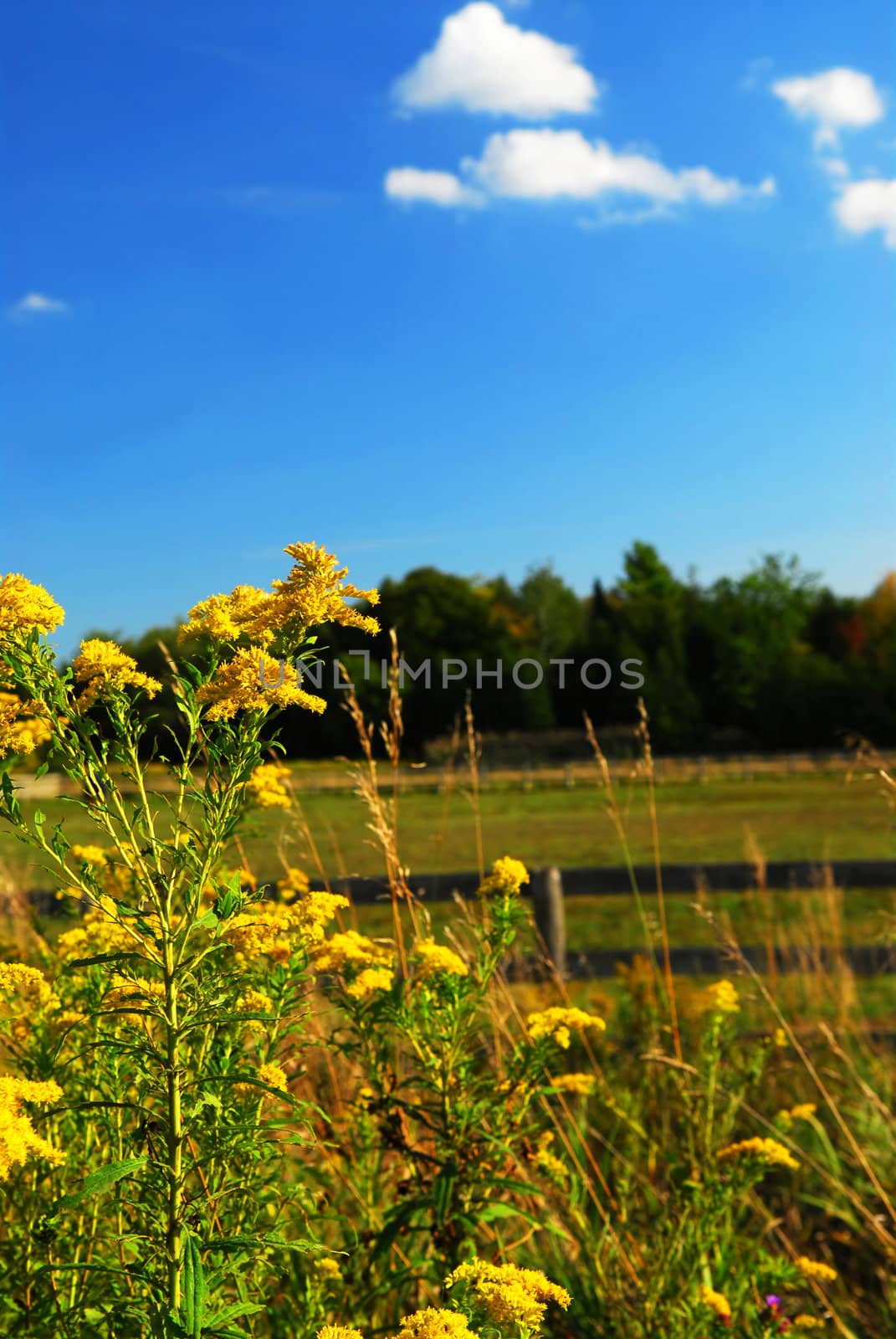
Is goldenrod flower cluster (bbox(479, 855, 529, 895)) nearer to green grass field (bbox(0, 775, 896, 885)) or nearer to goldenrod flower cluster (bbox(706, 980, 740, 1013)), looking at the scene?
goldenrod flower cluster (bbox(706, 980, 740, 1013))

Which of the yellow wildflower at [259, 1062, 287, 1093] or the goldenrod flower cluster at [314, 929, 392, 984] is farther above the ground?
the goldenrod flower cluster at [314, 929, 392, 984]

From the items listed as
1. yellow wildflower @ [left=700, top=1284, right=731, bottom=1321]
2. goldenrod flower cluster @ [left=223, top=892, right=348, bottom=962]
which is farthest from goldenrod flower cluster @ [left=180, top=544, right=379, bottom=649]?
yellow wildflower @ [left=700, top=1284, right=731, bottom=1321]

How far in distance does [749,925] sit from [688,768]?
2933cm

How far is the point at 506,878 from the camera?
213 cm

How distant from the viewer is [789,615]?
50.5m

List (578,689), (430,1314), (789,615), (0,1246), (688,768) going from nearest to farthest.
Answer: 1. (430,1314)
2. (0,1246)
3. (688,768)
4. (578,689)
5. (789,615)

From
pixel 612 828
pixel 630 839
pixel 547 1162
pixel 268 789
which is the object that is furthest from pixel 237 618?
pixel 612 828

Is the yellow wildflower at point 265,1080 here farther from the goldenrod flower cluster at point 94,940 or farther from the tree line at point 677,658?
the tree line at point 677,658

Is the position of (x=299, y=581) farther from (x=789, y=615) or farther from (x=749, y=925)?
(x=789, y=615)

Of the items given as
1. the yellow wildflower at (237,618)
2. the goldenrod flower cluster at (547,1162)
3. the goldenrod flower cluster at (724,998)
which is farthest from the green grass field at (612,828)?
the yellow wildflower at (237,618)

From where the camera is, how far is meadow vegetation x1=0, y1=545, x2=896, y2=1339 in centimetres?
139

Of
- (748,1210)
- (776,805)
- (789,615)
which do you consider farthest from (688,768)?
(748,1210)

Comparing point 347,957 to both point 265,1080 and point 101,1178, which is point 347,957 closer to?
point 265,1080

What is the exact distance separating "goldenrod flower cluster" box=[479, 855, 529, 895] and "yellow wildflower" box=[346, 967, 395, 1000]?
0.90 ft
